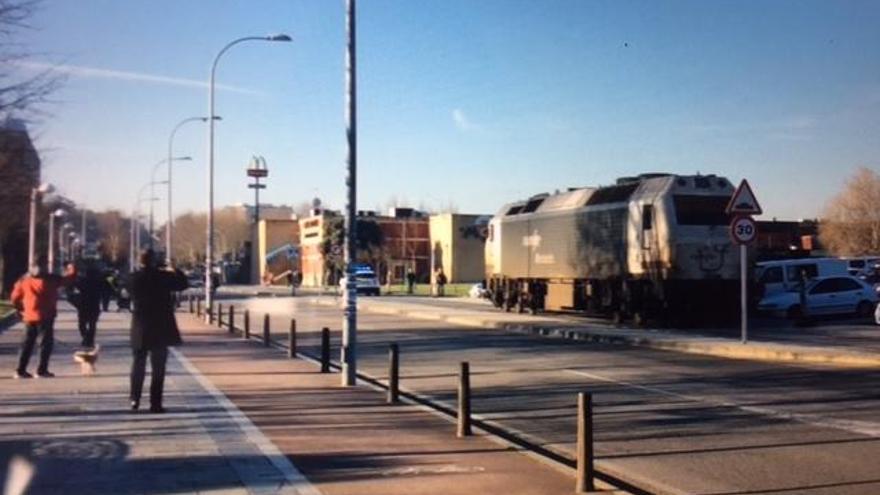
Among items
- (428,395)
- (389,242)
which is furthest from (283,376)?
(389,242)

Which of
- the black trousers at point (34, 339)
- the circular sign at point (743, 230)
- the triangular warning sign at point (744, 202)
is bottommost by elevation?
the black trousers at point (34, 339)

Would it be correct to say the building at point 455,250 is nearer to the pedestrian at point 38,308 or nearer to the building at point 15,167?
the building at point 15,167

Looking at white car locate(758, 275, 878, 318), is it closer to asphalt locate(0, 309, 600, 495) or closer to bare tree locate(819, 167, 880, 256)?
asphalt locate(0, 309, 600, 495)

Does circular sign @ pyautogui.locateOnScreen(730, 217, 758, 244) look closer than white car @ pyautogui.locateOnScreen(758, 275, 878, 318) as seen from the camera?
Yes

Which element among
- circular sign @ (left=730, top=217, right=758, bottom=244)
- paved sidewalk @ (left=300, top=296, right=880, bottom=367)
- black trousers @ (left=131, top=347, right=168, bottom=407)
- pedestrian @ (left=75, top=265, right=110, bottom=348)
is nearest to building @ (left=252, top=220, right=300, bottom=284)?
paved sidewalk @ (left=300, top=296, right=880, bottom=367)

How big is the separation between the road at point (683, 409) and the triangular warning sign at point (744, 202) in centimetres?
335

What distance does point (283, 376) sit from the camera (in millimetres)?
18375

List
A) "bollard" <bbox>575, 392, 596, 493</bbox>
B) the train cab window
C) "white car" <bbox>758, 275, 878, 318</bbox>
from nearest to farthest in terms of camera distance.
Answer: "bollard" <bbox>575, 392, 596, 493</bbox> → the train cab window → "white car" <bbox>758, 275, 878, 318</bbox>

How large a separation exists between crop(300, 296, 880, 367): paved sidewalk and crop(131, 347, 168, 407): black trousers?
12.4 meters

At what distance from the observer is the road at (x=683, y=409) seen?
9.91 m

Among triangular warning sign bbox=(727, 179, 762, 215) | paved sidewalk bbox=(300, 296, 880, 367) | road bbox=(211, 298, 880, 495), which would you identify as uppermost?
triangular warning sign bbox=(727, 179, 762, 215)

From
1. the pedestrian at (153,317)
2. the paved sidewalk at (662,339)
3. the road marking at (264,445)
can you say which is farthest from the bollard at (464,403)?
the paved sidewalk at (662,339)

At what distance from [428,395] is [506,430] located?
3.67 m

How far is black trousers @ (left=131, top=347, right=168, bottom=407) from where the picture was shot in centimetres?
1302
